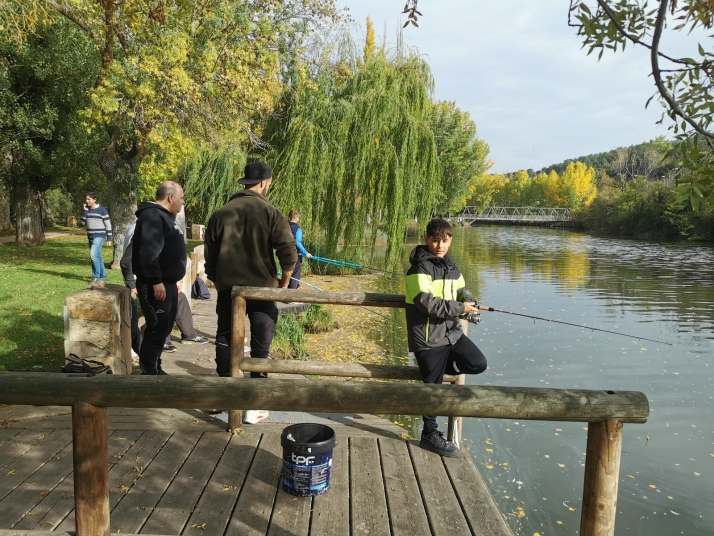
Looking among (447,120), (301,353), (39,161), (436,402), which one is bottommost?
(301,353)

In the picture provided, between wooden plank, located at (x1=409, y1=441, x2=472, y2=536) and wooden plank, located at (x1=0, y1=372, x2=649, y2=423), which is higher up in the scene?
wooden plank, located at (x1=0, y1=372, x2=649, y2=423)

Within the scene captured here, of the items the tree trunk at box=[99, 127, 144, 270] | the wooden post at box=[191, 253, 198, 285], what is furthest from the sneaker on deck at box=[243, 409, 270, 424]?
the tree trunk at box=[99, 127, 144, 270]

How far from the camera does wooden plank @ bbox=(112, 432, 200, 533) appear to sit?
3004 mm

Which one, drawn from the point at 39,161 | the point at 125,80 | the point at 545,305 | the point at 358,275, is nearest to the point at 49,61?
the point at 39,161

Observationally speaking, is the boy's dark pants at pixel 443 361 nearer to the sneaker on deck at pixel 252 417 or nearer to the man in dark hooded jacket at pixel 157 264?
the sneaker on deck at pixel 252 417

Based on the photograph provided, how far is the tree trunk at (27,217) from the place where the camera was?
62.6 feet

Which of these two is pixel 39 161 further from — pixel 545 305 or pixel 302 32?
pixel 545 305

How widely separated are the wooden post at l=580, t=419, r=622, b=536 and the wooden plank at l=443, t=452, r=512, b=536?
3.64 feet

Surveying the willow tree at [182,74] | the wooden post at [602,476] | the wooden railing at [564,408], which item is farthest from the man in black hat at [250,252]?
the willow tree at [182,74]

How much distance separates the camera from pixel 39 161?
1723 centimetres

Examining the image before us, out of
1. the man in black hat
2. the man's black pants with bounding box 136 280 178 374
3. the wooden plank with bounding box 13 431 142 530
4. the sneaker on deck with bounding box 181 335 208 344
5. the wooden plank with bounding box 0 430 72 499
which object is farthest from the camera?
the sneaker on deck with bounding box 181 335 208 344

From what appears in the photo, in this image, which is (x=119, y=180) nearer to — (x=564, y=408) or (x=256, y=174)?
(x=256, y=174)

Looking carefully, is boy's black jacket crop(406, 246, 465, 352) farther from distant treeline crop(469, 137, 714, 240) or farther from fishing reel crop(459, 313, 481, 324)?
distant treeline crop(469, 137, 714, 240)

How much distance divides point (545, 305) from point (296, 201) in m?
7.29
